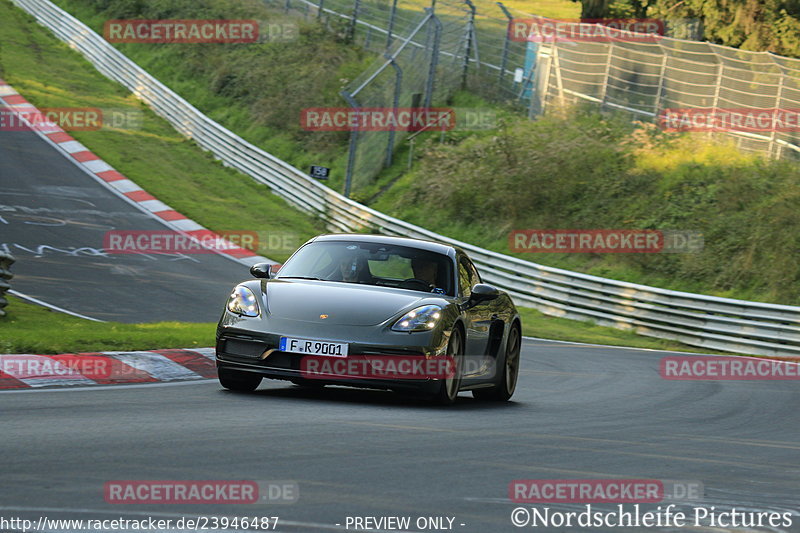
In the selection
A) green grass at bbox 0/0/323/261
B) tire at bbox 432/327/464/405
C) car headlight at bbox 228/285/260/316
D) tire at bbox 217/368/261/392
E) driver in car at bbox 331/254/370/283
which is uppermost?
driver in car at bbox 331/254/370/283

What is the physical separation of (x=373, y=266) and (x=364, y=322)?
49.9 inches

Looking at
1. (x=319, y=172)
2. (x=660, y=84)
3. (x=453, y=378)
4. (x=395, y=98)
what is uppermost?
(x=660, y=84)

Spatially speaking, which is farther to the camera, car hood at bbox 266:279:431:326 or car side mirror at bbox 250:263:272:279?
car side mirror at bbox 250:263:272:279

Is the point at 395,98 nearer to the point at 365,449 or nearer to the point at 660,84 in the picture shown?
the point at 660,84

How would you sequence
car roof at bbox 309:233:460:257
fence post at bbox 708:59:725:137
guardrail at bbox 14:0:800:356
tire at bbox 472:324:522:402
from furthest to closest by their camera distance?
fence post at bbox 708:59:725:137 < guardrail at bbox 14:0:800:356 < tire at bbox 472:324:522:402 < car roof at bbox 309:233:460:257

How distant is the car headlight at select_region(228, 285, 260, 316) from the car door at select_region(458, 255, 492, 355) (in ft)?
5.89

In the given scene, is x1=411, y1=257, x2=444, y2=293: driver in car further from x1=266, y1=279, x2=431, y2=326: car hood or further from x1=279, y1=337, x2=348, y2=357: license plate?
x1=279, y1=337, x2=348, y2=357: license plate

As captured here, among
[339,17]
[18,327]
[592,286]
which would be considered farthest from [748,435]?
[339,17]

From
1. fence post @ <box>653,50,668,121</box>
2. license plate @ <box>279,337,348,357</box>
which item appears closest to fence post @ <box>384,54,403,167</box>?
fence post @ <box>653,50,668,121</box>

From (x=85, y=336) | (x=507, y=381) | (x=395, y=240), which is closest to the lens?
(x=395, y=240)

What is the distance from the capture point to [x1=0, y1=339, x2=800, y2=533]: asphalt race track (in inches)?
200

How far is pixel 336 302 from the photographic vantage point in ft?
29.9

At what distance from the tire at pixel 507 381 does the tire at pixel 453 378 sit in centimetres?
106

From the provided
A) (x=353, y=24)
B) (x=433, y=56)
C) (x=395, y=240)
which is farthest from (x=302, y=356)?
(x=353, y=24)
